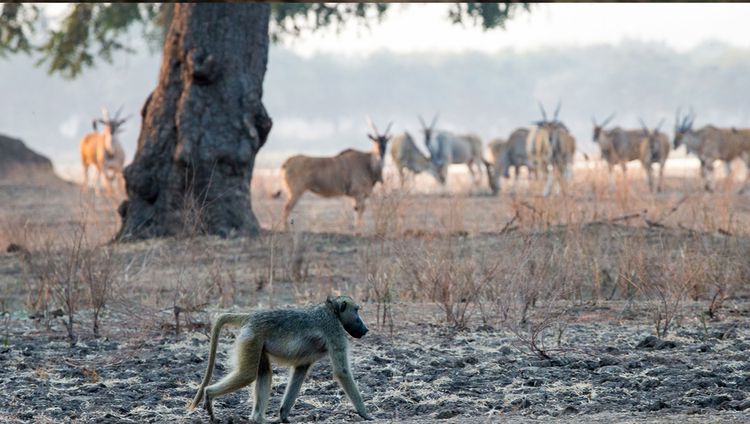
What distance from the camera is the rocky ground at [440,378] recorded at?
6.04 metres

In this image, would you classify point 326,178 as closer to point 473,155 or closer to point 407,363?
point 407,363

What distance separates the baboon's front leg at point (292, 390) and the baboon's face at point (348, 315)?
286 mm

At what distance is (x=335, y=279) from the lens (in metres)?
11.2

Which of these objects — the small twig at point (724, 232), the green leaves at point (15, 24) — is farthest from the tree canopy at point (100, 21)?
the small twig at point (724, 232)

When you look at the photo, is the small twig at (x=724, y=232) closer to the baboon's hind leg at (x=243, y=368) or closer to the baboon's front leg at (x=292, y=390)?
the baboon's front leg at (x=292, y=390)

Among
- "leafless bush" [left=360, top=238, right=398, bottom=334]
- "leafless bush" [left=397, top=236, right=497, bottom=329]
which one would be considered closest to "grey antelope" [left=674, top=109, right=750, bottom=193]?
"leafless bush" [left=360, top=238, right=398, bottom=334]

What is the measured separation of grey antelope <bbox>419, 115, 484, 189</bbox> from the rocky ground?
66.2ft

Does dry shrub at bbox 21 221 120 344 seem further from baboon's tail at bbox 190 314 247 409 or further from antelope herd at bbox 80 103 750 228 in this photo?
antelope herd at bbox 80 103 750 228

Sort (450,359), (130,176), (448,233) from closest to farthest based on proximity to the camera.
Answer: (450,359) < (448,233) < (130,176)

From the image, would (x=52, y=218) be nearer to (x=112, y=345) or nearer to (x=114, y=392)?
(x=112, y=345)

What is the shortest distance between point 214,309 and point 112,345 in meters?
1.38

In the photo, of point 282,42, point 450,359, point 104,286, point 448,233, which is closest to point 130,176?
point 448,233

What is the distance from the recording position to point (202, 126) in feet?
44.9

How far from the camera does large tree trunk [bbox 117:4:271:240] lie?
13641mm
